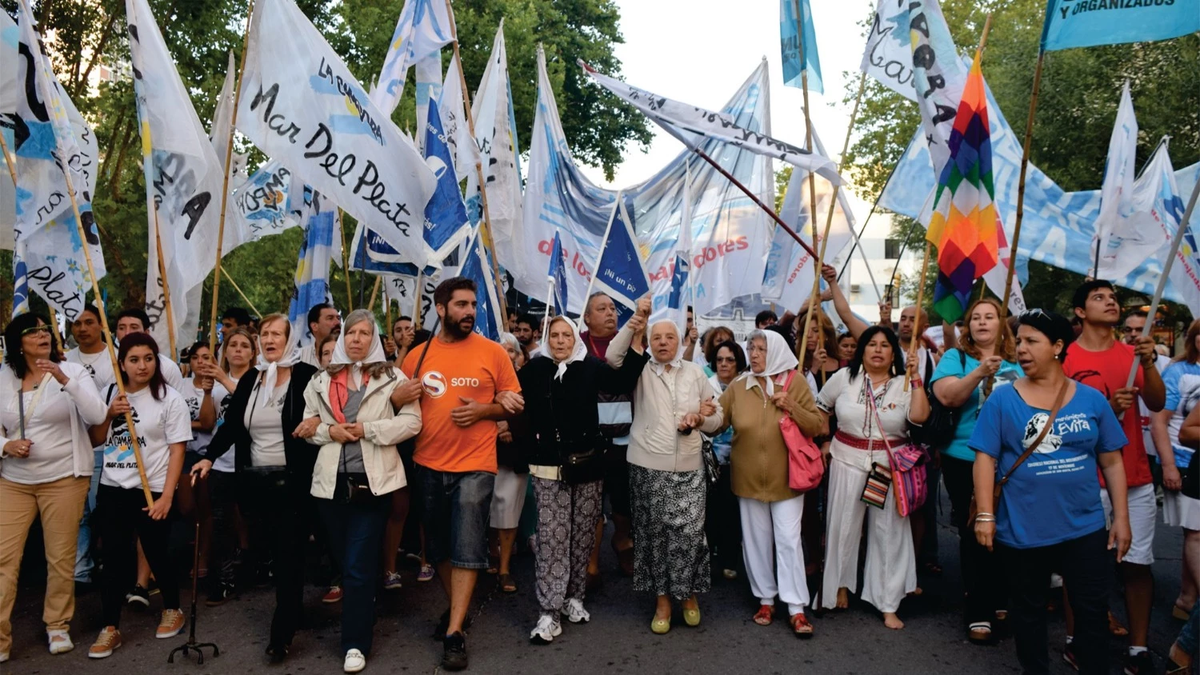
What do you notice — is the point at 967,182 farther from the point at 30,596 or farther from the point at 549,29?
the point at 549,29

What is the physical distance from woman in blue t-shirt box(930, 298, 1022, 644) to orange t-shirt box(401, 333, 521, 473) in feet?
8.71

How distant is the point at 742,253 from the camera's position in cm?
963

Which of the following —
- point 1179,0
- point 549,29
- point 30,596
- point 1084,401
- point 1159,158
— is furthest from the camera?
point 549,29

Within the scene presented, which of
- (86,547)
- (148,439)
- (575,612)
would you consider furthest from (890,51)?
(86,547)

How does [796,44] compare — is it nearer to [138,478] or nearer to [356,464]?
[356,464]

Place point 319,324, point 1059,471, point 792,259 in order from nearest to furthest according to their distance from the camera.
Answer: point 1059,471 < point 319,324 < point 792,259

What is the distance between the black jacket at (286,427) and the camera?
509cm

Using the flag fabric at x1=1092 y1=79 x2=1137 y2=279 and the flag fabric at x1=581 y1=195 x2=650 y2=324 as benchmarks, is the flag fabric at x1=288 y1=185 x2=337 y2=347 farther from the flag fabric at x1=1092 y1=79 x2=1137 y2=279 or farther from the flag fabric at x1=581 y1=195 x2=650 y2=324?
the flag fabric at x1=1092 y1=79 x2=1137 y2=279

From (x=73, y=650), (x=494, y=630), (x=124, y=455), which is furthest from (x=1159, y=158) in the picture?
(x=73, y=650)

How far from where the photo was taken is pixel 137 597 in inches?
226

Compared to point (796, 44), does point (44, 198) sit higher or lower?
lower

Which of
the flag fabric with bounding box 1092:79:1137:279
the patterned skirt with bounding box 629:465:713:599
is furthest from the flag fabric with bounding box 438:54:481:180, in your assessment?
the flag fabric with bounding box 1092:79:1137:279

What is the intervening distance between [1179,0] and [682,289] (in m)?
4.76

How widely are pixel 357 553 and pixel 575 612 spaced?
59.3 inches
